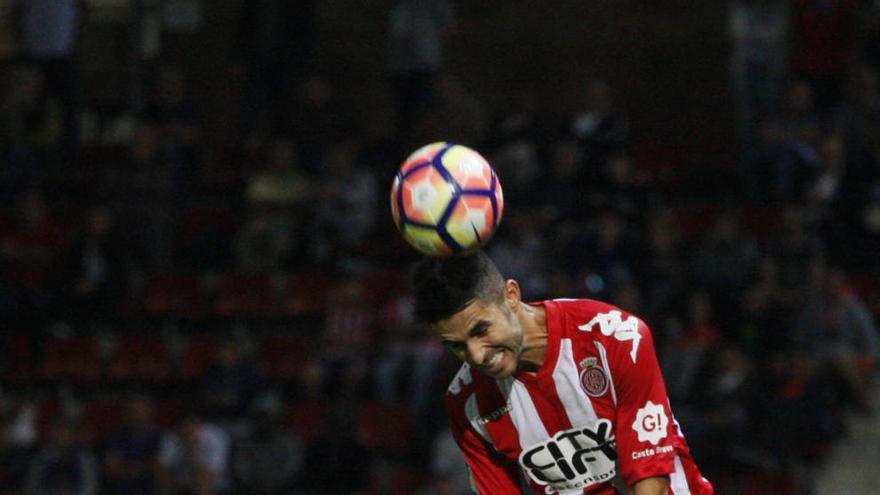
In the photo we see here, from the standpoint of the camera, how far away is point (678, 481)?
4.99m

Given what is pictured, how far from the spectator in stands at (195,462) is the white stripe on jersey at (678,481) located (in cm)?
838

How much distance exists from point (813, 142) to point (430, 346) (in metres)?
3.59

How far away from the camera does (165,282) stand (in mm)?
14906

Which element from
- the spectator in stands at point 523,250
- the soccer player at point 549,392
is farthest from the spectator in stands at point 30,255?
the soccer player at point 549,392

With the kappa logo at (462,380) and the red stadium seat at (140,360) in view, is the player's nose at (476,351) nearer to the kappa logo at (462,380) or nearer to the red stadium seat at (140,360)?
the kappa logo at (462,380)

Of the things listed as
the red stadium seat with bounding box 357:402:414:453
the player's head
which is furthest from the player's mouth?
the red stadium seat with bounding box 357:402:414:453

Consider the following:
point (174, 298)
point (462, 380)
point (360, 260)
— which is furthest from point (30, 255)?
point (462, 380)

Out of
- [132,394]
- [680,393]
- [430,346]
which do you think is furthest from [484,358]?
[132,394]

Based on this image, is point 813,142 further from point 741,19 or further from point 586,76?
point 586,76

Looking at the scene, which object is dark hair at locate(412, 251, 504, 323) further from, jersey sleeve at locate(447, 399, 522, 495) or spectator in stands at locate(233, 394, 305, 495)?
spectator in stands at locate(233, 394, 305, 495)

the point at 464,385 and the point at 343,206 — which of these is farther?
the point at 343,206

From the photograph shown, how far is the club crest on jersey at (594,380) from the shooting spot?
197 inches

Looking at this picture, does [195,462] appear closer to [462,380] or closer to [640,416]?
[462,380]

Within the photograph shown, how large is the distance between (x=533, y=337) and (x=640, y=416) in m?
0.43
